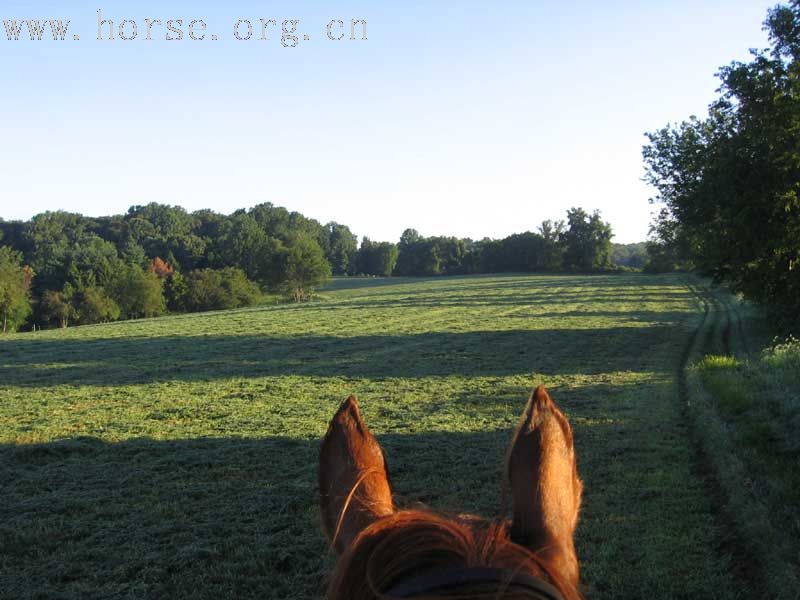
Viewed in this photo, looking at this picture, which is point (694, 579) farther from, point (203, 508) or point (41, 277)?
point (41, 277)

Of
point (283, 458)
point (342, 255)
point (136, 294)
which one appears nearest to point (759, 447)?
point (283, 458)

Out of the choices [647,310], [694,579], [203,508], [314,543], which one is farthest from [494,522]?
[647,310]

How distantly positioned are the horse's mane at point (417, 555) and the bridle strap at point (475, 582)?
2 centimetres

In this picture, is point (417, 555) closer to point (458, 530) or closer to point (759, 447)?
point (458, 530)

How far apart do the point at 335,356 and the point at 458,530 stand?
1804 centimetres

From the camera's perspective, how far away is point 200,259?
7781 cm

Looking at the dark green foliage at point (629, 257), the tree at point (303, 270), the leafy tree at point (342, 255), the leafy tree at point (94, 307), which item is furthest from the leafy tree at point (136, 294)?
the dark green foliage at point (629, 257)

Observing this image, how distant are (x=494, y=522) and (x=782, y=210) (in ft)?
54.2

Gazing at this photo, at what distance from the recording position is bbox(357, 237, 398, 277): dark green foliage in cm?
11119

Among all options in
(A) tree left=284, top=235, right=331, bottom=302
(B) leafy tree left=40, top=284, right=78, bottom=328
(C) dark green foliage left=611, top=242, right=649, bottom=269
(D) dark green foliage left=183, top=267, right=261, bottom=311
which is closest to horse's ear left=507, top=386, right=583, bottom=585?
(B) leafy tree left=40, top=284, right=78, bottom=328

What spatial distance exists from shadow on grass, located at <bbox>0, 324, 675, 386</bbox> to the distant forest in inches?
1294

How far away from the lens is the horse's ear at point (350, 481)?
1.20m

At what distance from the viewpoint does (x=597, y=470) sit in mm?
7008

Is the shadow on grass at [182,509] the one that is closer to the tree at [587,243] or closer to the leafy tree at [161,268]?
the leafy tree at [161,268]
